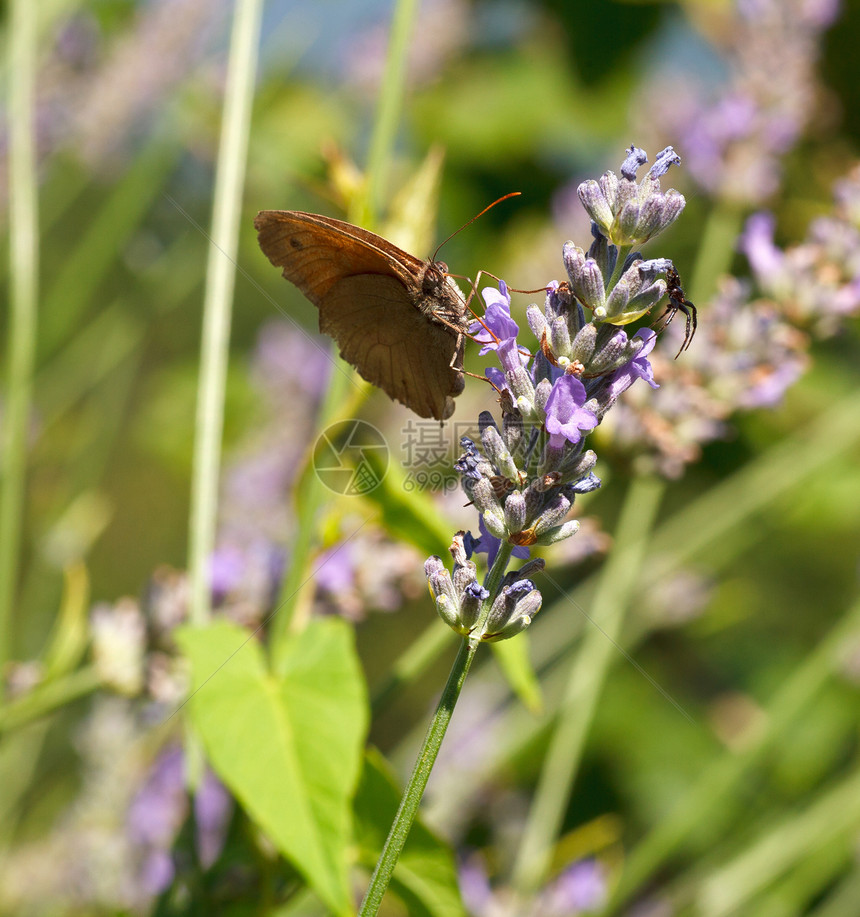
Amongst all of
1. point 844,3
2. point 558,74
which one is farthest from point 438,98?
point 844,3

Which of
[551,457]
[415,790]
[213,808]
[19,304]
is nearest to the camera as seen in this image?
[415,790]

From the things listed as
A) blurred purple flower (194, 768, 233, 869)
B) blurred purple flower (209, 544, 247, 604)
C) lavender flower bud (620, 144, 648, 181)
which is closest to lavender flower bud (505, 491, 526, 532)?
lavender flower bud (620, 144, 648, 181)

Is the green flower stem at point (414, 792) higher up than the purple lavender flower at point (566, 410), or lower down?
lower down

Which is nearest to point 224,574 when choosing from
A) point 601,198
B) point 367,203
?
point 367,203

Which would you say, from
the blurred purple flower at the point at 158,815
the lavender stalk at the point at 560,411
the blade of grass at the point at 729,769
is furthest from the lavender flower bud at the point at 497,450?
the blurred purple flower at the point at 158,815

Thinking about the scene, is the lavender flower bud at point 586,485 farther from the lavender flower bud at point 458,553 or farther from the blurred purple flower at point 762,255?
the blurred purple flower at point 762,255

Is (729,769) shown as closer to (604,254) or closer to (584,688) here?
(584,688)
